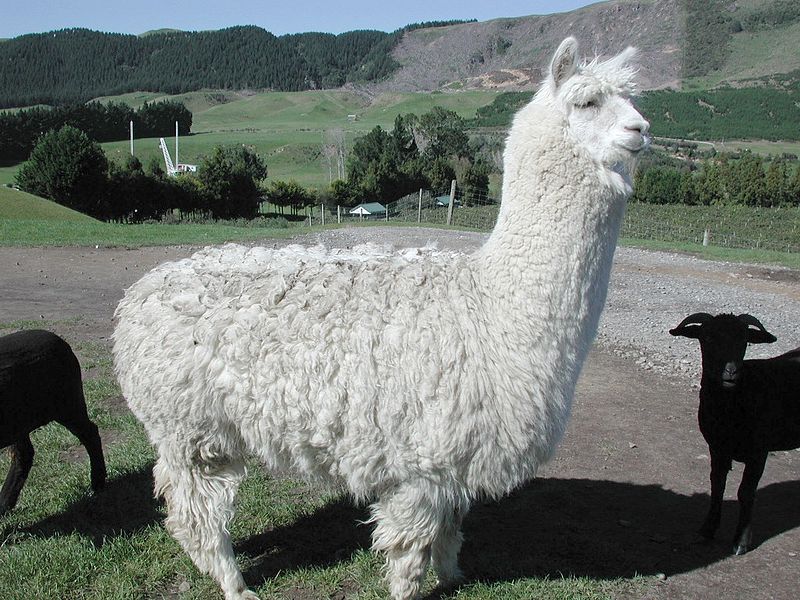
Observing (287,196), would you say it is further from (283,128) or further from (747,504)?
(283,128)

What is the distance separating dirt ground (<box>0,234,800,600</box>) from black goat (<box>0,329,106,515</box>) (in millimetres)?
1553

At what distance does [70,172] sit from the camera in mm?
46906

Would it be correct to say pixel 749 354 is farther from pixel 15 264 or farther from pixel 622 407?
pixel 15 264

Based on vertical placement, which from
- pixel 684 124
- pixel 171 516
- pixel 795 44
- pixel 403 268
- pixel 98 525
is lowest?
pixel 98 525

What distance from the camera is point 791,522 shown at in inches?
191

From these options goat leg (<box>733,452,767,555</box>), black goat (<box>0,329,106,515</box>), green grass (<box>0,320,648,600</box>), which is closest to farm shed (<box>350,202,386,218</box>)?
green grass (<box>0,320,648,600</box>)

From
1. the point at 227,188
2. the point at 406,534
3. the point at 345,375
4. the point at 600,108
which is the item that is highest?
the point at 600,108

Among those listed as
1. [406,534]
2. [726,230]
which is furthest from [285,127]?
[406,534]

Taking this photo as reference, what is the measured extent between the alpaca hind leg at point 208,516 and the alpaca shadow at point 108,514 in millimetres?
857

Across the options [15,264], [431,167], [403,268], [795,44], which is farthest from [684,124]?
[403,268]

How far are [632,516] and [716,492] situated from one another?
65cm

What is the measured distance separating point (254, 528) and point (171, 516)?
2.81ft

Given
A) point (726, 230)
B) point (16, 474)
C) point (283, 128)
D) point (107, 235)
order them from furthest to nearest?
1. point (283, 128)
2. point (726, 230)
3. point (107, 235)
4. point (16, 474)

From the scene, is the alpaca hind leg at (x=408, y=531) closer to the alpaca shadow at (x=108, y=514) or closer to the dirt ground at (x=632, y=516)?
the dirt ground at (x=632, y=516)
